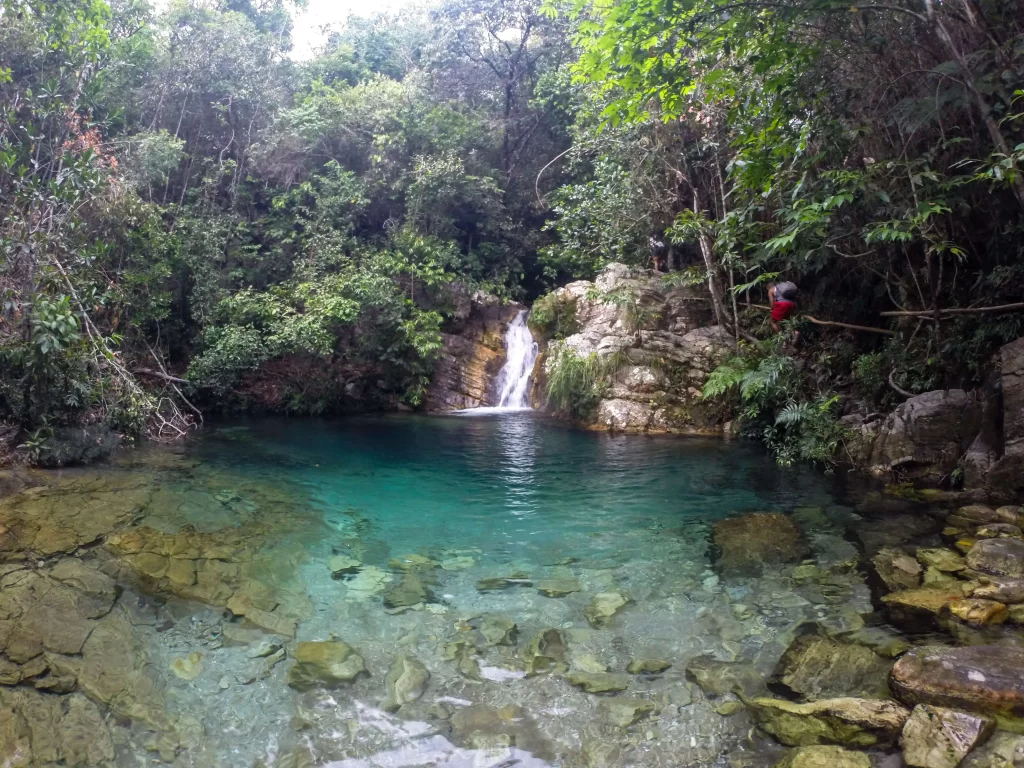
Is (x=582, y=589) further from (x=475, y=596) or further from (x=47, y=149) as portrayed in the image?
Answer: (x=47, y=149)

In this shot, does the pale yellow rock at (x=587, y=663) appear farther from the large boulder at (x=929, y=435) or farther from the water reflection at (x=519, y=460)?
the large boulder at (x=929, y=435)

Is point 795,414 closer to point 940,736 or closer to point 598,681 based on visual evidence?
point 598,681

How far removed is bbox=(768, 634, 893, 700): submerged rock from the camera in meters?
3.80

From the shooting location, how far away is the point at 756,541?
6375mm

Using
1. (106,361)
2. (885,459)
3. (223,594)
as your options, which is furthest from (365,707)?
(106,361)

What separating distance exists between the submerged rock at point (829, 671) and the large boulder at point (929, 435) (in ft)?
15.7

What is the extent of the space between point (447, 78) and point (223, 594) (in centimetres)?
1947

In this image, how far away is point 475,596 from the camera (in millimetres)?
5273

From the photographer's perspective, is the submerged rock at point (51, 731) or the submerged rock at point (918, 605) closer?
the submerged rock at point (51, 731)

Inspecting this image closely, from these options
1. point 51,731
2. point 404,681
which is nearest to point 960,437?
point 404,681

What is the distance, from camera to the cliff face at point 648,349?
13.2 metres

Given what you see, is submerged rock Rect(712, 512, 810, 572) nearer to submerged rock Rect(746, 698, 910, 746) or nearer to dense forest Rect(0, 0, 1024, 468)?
submerged rock Rect(746, 698, 910, 746)

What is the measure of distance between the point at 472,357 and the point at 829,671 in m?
14.2

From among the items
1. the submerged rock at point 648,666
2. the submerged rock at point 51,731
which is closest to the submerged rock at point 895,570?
the submerged rock at point 648,666
